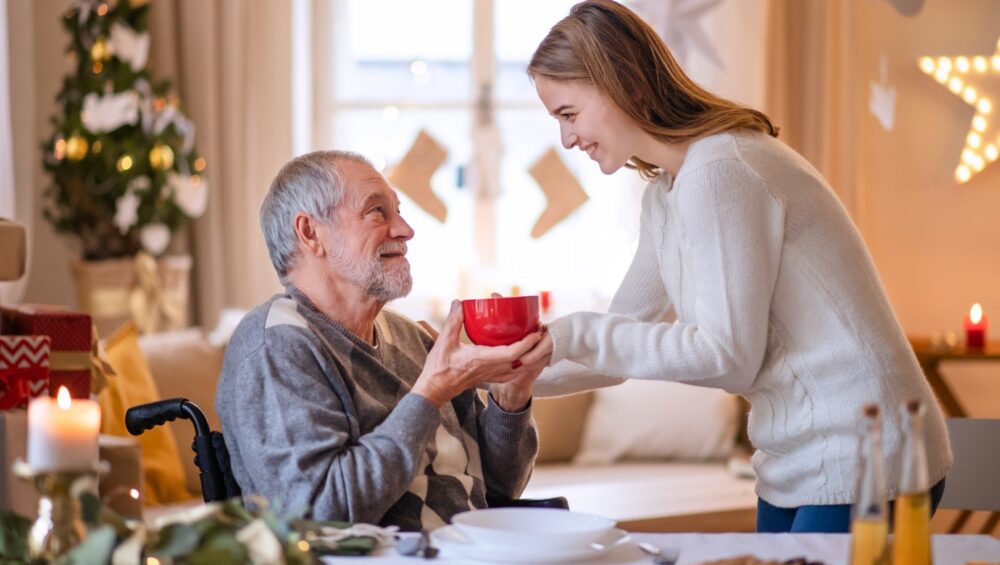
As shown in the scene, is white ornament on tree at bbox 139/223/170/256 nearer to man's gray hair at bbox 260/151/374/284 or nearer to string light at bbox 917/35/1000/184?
man's gray hair at bbox 260/151/374/284

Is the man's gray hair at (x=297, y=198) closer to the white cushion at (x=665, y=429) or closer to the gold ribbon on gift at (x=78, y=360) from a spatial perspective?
the gold ribbon on gift at (x=78, y=360)

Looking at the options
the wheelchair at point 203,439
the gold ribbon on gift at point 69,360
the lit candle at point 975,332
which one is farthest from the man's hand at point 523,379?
the lit candle at point 975,332

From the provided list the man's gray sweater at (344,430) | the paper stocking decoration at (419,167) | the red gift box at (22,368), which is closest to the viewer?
the man's gray sweater at (344,430)

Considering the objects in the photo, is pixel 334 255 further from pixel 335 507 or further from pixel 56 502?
pixel 56 502

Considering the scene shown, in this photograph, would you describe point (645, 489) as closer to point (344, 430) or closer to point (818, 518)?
point (818, 518)

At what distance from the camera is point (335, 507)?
5.91 feet

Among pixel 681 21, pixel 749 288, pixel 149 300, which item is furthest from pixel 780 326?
pixel 681 21

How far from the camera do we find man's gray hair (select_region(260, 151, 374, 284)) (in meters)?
2.10

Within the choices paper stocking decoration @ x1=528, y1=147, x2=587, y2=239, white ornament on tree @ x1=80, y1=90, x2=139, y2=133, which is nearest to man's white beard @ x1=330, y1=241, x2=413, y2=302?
paper stocking decoration @ x1=528, y1=147, x2=587, y2=239

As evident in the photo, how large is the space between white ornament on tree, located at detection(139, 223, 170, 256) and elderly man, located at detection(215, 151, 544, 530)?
2.44 m

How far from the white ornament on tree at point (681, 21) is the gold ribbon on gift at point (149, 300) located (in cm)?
209

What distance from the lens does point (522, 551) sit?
56.6 inches

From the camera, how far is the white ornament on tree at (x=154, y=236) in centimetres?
452

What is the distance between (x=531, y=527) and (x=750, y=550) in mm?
260
